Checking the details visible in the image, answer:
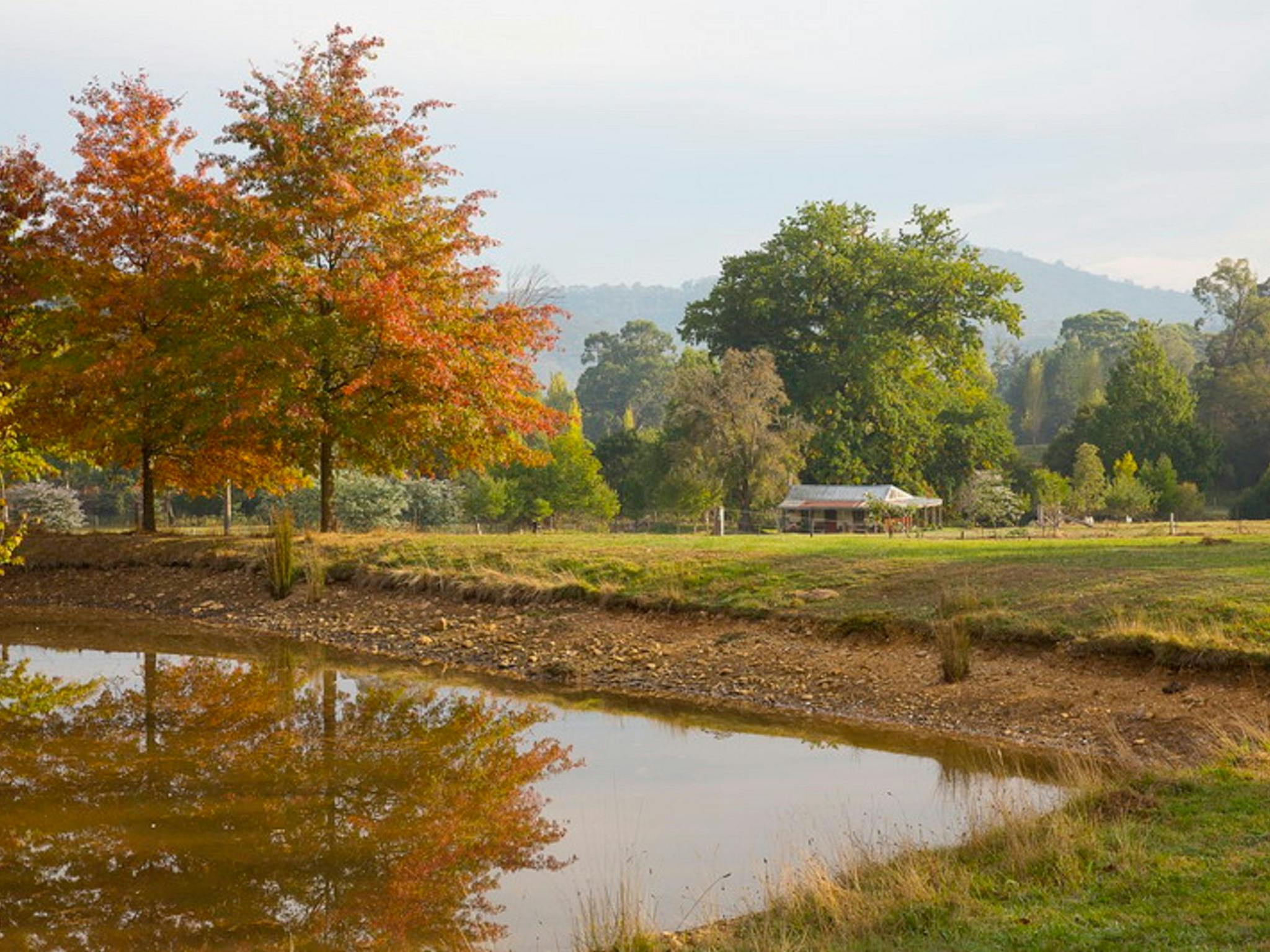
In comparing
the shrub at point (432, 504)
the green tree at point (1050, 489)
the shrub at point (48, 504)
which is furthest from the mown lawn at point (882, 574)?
the shrub at point (432, 504)

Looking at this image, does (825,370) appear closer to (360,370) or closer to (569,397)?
(360,370)

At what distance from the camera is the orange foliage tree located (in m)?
22.7

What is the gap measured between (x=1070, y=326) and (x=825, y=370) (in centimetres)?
9247

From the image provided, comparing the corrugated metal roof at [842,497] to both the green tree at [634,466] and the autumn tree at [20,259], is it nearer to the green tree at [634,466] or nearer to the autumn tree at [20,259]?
the green tree at [634,466]

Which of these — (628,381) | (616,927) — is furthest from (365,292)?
(628,381)

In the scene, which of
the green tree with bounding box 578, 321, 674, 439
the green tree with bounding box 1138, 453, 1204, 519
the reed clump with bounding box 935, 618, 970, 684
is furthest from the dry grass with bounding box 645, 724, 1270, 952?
the green tree with bounding box 578, 321, 674, 439

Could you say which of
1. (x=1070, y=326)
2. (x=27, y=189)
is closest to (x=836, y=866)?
(x=27, y=189)

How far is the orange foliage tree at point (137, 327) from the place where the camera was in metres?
22.7

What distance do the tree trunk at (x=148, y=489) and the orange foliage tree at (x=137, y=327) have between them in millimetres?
51

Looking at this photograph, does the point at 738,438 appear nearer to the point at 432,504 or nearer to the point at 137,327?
the point at 432,504

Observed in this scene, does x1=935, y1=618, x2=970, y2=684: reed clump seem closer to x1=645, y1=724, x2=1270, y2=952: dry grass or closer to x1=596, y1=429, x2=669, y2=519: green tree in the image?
x1=645, y1=724, x2=1270, y2=952: dry grass

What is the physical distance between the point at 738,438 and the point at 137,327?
27.9m

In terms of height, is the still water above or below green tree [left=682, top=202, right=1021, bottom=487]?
below

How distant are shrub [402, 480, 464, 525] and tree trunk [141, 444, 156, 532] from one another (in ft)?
69.1
